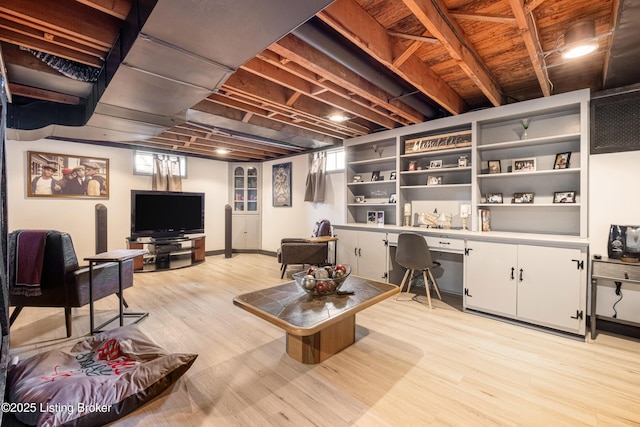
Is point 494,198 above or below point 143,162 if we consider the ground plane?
below

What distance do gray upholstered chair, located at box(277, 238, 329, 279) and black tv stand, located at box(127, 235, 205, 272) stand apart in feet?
8.01

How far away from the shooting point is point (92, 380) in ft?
5.92

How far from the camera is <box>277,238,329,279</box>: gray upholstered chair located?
15.3 feet

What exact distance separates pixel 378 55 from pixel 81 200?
584cm

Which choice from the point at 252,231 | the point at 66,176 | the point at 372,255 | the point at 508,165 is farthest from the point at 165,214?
the point at 508,165

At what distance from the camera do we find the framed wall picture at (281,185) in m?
6.79

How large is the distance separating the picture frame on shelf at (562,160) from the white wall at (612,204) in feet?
0.65

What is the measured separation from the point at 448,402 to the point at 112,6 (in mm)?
3325

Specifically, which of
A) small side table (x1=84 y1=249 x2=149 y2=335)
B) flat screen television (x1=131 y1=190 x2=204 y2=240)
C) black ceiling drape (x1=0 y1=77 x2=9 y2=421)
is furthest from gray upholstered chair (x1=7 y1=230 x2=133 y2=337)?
flat screen television (x1=131 y1=190 x2=204 y2=240)

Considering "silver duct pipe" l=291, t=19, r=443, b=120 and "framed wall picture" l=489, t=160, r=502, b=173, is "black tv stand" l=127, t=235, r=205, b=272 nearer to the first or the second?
"silver duct pipe" l=291, t=19, r=443, b=120

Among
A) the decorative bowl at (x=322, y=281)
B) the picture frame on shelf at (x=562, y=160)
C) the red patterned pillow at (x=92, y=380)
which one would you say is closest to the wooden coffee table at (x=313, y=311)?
the decorative bowl at (x=322, y=281)

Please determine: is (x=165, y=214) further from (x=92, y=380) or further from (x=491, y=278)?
(x=491, y=278)

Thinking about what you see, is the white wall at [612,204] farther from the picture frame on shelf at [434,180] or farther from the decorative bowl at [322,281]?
the decorative bowl at [322,281]

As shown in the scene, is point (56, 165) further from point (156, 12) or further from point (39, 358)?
point (156, 12)
